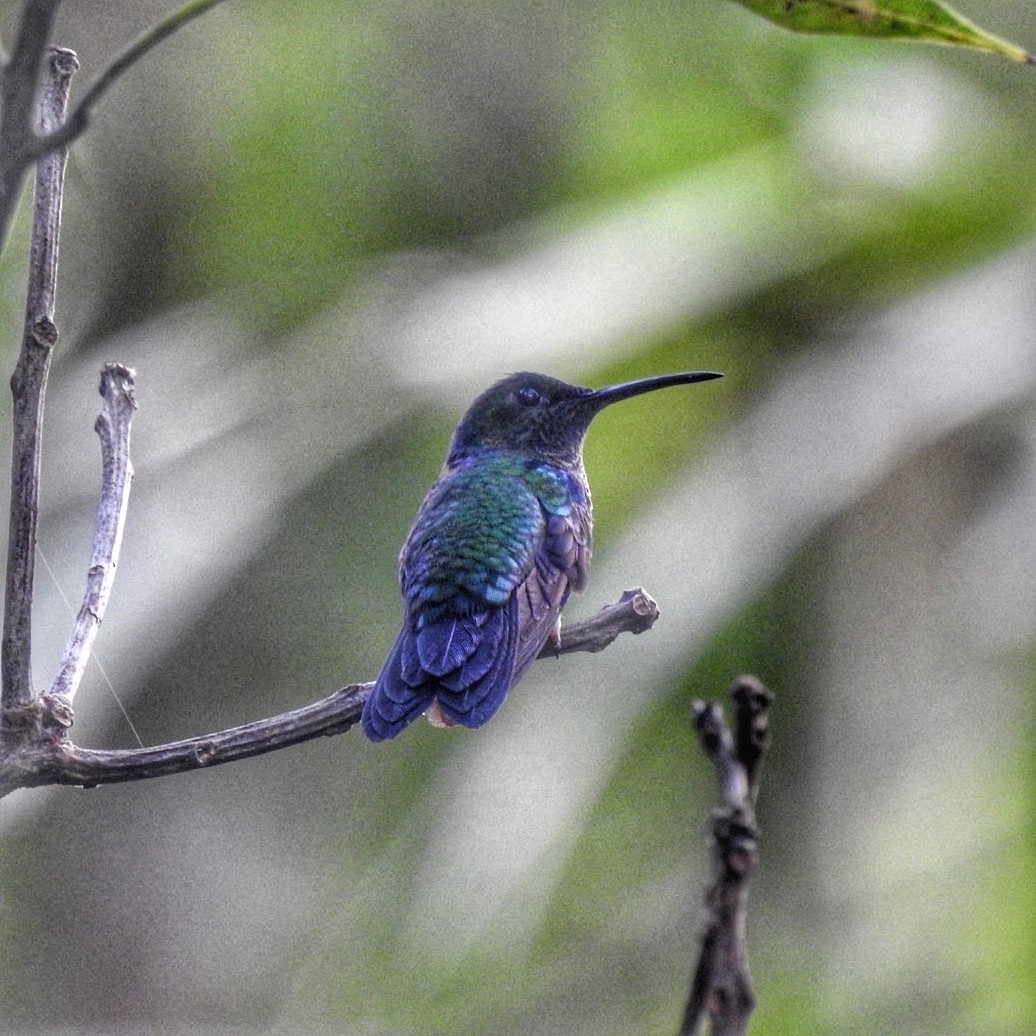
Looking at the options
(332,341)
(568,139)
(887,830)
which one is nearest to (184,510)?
(332,341)

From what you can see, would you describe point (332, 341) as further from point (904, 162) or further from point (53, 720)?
point (53, 720)

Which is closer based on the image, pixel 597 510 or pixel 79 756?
pixel 79 756

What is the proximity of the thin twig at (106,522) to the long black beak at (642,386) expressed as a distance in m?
1.06

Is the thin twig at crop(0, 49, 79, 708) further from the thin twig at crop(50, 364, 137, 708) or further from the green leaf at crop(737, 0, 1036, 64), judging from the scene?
the green leaf at crop(737, 0, 1036, 64)

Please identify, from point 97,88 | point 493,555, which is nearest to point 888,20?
point 97,88

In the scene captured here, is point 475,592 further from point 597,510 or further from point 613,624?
point 597,510

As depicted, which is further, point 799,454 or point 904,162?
point 904,162

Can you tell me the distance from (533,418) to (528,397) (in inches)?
3.4

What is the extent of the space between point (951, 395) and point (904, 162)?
110 centimetres

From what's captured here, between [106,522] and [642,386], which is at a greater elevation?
[642,386]

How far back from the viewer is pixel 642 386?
2822 millimetres

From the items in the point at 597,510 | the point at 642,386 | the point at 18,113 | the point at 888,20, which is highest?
the point at 597,510

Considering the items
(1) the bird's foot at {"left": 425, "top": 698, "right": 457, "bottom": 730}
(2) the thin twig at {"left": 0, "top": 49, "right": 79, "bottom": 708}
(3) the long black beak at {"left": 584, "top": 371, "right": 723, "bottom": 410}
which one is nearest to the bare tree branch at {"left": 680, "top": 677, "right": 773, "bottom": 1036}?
(2) the thin twig at {"left": 0, "top": 49, "right": 79, "bottom": 708}

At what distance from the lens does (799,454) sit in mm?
4535
